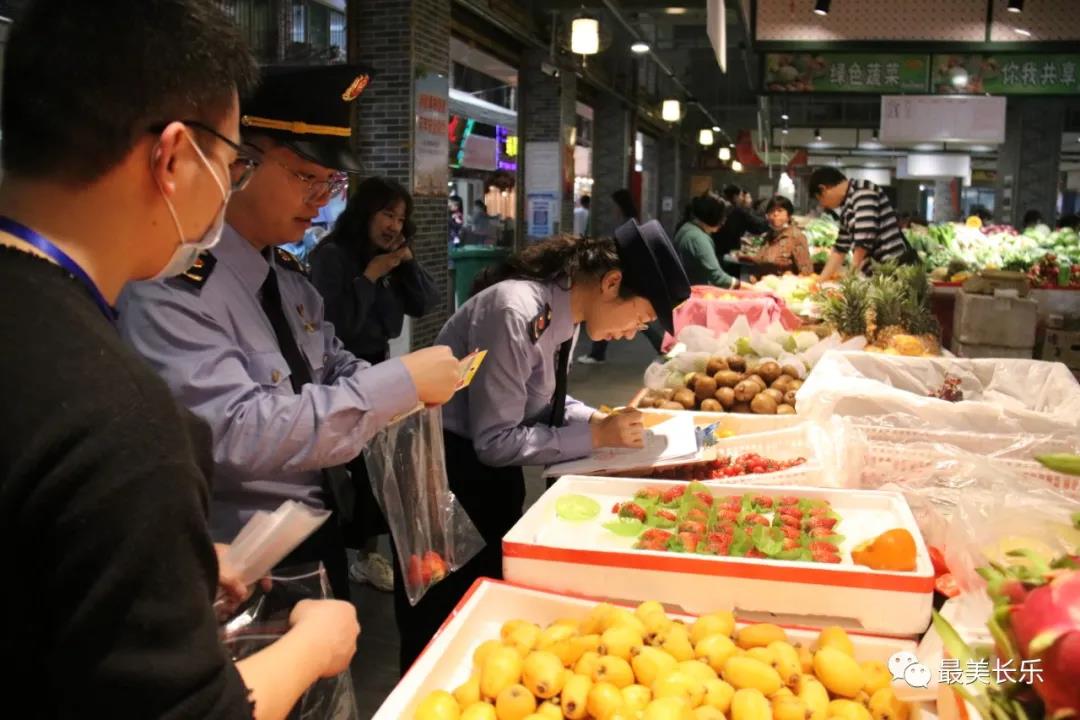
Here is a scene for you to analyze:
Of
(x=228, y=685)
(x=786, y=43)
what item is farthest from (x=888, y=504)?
(x=786, y=43)

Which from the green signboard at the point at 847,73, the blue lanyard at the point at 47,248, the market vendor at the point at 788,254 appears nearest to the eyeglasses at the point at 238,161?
the blue lanyard at the point at 47,248

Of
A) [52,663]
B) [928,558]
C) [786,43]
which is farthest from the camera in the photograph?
[786,43]

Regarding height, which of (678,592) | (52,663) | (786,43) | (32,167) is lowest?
(678,592)

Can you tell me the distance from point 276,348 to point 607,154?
53.7ft

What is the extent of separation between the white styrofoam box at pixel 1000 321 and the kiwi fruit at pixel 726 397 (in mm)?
2912

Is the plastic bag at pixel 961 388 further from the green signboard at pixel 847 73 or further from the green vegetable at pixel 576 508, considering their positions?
the green signboard at pixel 847 73

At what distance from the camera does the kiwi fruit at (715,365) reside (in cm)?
399

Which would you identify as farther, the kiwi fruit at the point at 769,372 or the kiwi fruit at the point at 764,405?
the kiwi fruit at the point at 769,372

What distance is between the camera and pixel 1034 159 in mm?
17562

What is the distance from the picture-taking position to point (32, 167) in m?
0.95

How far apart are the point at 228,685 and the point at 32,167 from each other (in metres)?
0.57

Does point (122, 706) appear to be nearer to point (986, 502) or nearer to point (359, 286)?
point (986, 502)

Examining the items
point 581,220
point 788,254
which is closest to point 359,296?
point 788,254

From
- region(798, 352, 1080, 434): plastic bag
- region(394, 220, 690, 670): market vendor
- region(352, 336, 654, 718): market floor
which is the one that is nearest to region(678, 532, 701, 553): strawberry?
region(394, 220, 690, 670): market vendor
